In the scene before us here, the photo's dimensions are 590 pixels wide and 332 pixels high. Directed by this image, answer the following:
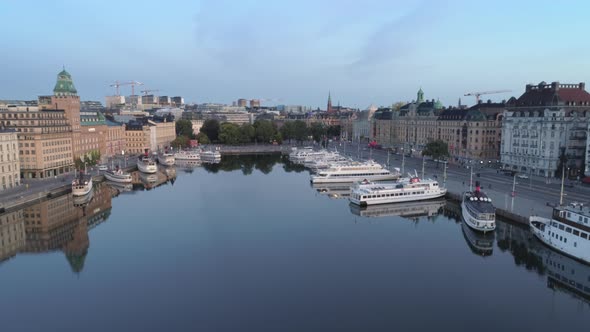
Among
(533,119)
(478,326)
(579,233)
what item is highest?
(533,119)

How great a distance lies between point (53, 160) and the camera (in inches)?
2586

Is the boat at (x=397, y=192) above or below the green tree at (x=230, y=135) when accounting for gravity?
below

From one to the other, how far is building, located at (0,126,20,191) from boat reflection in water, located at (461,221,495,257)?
52.9 meters

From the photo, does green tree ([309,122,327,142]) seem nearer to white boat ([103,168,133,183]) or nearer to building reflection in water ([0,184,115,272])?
white boat ([103,168,133,183])

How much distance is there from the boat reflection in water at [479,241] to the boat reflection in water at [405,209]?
23.0ft

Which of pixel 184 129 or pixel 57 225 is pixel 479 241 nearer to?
pixel 57 225

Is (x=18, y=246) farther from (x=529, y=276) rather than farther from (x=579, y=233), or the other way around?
(x=579, y=233)

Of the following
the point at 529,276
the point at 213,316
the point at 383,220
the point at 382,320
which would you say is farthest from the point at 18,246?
the point at 529,276

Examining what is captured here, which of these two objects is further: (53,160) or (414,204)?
(53,160)

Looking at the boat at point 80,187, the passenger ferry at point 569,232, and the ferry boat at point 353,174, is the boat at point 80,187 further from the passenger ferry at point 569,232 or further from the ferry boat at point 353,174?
the passenger ferry at point 569,232

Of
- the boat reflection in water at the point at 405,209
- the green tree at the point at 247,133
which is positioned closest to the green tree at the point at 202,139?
the green tree at the point at 247,133

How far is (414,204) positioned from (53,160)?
172 ft

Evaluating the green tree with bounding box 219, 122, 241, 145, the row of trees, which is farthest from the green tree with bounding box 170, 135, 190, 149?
the green tree with bounding box 219, 122, 241, 145

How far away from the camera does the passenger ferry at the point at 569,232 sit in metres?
31.1
